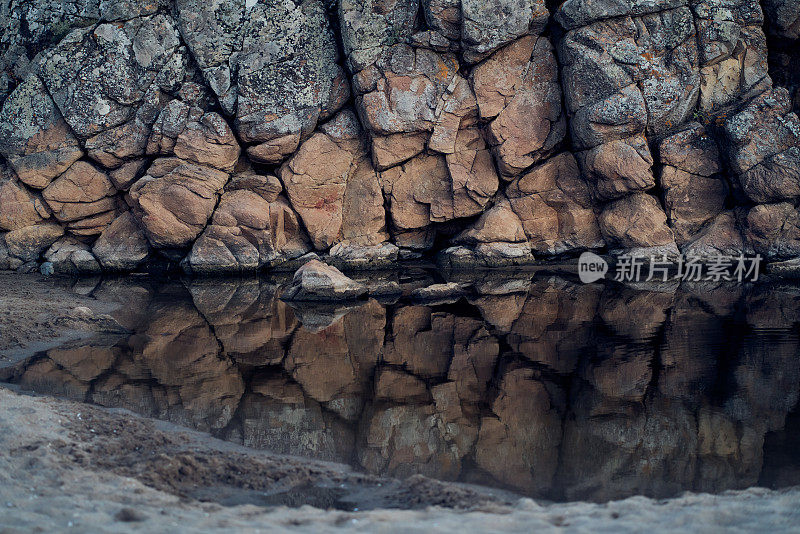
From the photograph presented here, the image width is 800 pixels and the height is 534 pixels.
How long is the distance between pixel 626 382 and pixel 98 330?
26.3ft

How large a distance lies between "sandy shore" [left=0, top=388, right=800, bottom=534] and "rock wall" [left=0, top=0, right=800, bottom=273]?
11794 mm

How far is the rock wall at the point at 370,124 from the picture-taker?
1639 centimetres

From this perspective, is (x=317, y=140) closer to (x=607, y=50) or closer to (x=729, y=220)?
(x=607, y=50)

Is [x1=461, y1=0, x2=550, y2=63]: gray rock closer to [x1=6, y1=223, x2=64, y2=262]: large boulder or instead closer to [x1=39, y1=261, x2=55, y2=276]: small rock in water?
[x1=6, y1=223, x2=64, y2=262]: large boulder

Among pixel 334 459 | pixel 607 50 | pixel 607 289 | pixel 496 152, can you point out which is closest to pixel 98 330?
pixel 334 459

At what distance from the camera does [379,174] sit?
712 inches

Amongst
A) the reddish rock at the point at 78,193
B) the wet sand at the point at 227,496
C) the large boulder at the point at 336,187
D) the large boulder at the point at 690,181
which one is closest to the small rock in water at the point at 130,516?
the wet sand at the point at 227,496

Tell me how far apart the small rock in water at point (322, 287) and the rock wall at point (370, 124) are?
13.1ft

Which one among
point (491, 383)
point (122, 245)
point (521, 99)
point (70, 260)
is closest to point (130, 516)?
point (491, 383)

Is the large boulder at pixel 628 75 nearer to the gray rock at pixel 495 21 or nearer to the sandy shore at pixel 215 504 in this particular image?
the gray rock at pixel 495 21

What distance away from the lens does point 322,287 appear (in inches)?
533

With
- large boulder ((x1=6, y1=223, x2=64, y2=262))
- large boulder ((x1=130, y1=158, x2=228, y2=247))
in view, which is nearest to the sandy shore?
large boulder ((x1=130, y1=158, x2=228, y2=247))

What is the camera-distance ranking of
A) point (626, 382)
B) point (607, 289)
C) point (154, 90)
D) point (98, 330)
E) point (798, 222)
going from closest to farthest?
point (626, 382) < point (98, 330) < point (607, 289) < point (798, 222) < point (154, 90)

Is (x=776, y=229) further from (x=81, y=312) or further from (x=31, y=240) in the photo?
(x=31, y=240)
